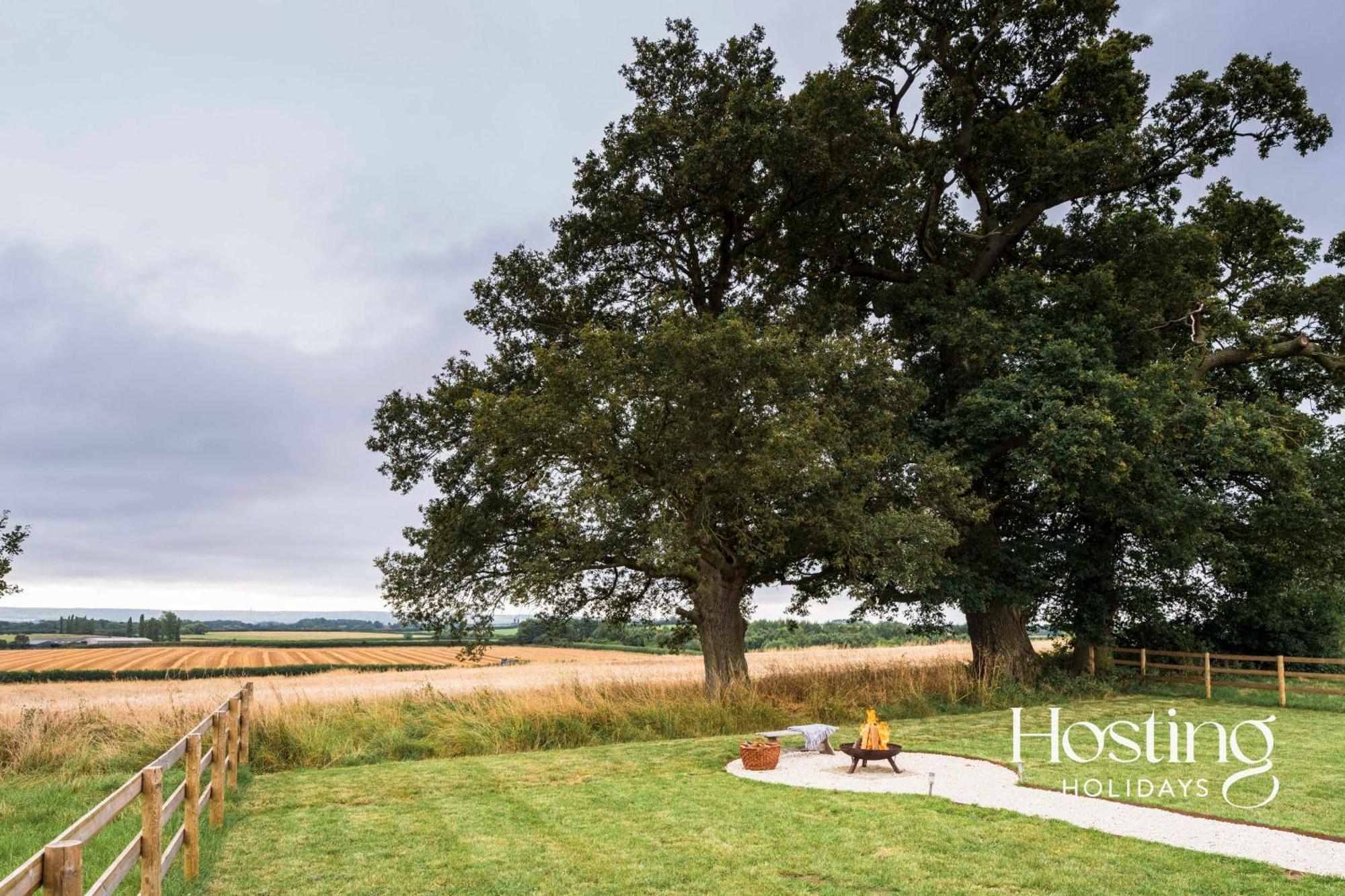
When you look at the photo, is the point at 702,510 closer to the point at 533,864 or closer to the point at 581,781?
the point at 581,781

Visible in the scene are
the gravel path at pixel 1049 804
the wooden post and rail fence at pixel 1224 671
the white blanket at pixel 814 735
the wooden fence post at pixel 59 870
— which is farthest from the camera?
the wooden post and rail fence at pixel 1224 671

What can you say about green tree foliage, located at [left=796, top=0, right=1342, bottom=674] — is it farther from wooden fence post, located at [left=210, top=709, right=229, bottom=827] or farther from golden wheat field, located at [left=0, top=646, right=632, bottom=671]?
golden wheat field, located at [left=0, top=646, right=632, bottom=671]

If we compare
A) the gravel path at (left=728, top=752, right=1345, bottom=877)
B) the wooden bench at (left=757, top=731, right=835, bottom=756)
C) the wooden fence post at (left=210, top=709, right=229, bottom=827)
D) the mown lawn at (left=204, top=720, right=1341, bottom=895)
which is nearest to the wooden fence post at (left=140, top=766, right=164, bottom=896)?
the mown lawn at (left=204, top=720, right=1341, bottom=895)

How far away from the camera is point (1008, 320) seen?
800 inches

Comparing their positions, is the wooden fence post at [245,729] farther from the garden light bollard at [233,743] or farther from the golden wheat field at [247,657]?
the golden wheat field at [247,657]

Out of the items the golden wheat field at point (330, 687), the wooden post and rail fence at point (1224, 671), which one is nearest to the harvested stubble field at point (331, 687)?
the golden wheat field at point (330, 687)

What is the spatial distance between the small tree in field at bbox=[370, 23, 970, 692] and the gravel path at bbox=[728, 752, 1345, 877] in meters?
4.86

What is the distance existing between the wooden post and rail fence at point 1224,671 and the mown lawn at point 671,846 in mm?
15404

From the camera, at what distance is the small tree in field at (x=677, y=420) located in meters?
16.0

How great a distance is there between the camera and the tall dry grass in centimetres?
1379

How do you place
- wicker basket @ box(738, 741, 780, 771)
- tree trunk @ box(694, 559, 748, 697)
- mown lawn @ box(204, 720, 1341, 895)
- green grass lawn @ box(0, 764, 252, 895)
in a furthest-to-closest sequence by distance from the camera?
tree trunk @ box(694, 559, 748, 697)
wicker basket @ box(738, 741, 780, 771)
green grass lawn @ box(0, 764, 252, 895)
mown lawn @ box(204, 720, 1341, 895)

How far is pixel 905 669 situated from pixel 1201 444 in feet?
28.9

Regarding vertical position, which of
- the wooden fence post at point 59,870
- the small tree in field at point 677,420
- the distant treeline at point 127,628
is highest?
the small tree in field at point 677,420

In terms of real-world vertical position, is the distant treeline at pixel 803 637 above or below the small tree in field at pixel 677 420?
below
